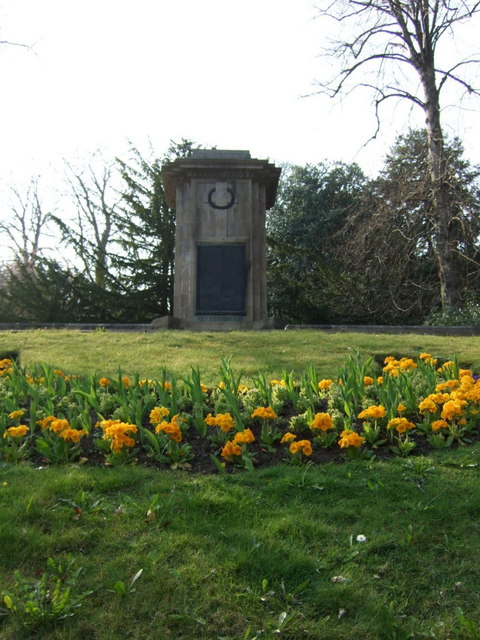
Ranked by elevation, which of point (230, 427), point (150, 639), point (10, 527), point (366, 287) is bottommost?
point (150, 639)

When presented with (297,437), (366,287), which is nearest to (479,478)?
(297,437)

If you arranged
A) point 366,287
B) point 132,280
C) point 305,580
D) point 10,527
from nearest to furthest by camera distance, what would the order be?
point 305,580
point 10,527
point 366,287
point 132,280

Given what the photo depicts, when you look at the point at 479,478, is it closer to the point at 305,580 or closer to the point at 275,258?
the point at 305,580

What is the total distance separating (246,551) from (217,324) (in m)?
10.1

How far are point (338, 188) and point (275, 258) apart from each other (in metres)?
4.65

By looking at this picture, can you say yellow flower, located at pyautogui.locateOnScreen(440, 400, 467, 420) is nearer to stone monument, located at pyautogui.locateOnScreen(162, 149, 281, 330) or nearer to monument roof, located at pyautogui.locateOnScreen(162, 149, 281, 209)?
stone monument, located at pyautogui.locateOnScreen(162, 149, 281, 330)

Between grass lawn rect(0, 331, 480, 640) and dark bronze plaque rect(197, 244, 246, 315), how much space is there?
367 inches

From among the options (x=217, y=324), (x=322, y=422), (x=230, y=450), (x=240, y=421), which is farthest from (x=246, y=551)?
(x=217, y=324)

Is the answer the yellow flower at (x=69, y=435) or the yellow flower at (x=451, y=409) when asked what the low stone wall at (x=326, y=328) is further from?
the yellow flower at (x=69, y=435)

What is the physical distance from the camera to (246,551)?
2.96 metres

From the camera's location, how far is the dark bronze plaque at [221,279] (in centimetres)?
1328

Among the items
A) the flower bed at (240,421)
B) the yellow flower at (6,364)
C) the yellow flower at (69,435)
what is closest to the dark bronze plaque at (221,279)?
the yellow flower at (6,364)

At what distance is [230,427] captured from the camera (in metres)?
4.25

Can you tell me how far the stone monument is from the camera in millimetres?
13289
